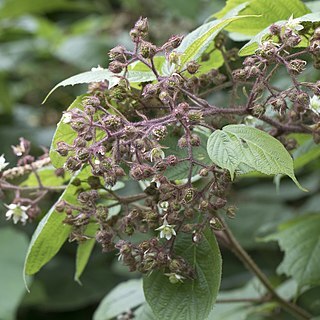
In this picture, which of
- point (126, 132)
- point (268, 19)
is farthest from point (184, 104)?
point (268, 19)

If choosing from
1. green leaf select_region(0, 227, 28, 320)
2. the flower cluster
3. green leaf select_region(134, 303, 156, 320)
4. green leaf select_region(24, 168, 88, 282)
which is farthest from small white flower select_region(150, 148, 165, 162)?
green leaf select_region(0, 227, 28, 320)

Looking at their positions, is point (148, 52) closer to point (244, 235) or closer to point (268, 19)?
point (268, 19)

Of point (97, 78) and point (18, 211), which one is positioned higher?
point (97, 78)

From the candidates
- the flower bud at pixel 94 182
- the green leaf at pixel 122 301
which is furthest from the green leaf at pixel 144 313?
the flower bud at pixel 94 182

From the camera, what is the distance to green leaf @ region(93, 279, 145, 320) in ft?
6.42

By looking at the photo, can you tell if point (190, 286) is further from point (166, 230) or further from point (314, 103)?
point (314, 103)

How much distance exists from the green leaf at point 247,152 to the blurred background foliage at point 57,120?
5.13 feet

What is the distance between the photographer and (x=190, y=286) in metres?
1.42

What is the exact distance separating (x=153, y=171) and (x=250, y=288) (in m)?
1.29

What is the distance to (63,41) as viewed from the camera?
405 cm

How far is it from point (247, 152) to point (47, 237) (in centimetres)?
57

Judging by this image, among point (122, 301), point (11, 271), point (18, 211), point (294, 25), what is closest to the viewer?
point (294, 25)

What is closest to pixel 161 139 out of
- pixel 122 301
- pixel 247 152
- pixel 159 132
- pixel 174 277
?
pixel 159 132

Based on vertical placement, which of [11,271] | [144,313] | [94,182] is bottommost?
[11,271]
